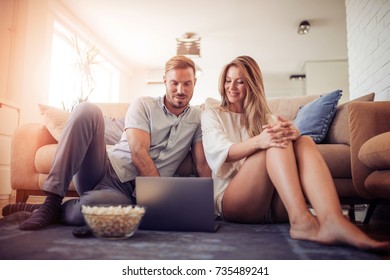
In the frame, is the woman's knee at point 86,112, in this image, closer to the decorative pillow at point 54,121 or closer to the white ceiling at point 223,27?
the decorative pillow at point 54,121

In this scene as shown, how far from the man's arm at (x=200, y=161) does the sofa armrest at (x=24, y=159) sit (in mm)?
1132

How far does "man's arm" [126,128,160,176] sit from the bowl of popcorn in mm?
382

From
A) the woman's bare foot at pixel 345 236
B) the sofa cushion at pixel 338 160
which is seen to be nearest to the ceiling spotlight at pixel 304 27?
the sofa cushion at pixel 338 160

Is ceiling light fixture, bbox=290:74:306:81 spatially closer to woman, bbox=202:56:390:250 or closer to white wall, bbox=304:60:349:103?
white wall, bbox=304:60:349:103

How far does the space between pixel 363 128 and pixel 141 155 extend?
1.12 m

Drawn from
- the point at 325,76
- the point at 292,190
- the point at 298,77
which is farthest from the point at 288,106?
the point at 298,77

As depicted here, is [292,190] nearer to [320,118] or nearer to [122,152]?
[122,152]

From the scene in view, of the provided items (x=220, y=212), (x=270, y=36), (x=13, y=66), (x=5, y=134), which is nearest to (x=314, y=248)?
(x=220, y=212)

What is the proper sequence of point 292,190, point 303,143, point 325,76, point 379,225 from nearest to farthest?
point 292,190 → point 303,143 → point 379,225 → point 325,76

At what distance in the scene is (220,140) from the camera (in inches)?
54.7

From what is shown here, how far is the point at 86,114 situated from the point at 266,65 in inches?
226

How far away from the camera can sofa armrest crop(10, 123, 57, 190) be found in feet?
6.93

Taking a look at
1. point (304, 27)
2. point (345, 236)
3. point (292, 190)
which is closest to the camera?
point (345, 236)

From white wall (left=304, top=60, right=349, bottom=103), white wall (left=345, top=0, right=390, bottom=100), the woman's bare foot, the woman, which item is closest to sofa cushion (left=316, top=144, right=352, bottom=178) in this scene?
the woman
